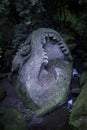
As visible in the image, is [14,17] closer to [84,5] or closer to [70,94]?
[84,5]

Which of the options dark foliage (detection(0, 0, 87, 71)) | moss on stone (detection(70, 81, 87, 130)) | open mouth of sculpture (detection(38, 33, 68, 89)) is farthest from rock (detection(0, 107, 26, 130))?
dark foliage (detection(0, 0, 87, 71))

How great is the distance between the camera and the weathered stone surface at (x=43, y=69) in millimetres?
8648

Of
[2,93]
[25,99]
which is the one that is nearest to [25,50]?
[2,93]

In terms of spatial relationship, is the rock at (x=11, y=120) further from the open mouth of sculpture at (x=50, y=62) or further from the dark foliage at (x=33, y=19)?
the dark foliage at (x=33, y=19)

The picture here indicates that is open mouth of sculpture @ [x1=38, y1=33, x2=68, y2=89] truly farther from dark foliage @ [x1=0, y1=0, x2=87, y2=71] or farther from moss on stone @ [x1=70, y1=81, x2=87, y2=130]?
moss on stone @ [x1=70, y1=81, x2=87, y2=130]

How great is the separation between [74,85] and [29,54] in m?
1.48

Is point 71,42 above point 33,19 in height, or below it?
below

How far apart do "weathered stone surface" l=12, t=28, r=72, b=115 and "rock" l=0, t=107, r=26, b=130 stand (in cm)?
72

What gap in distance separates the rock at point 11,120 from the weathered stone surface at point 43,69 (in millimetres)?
717

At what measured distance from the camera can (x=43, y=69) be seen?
30.0 feet

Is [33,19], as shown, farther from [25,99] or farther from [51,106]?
[51,106]

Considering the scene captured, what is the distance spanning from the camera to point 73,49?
10445 millimetres

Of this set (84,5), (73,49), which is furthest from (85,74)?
(84,5)

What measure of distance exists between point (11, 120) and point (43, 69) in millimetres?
2118
